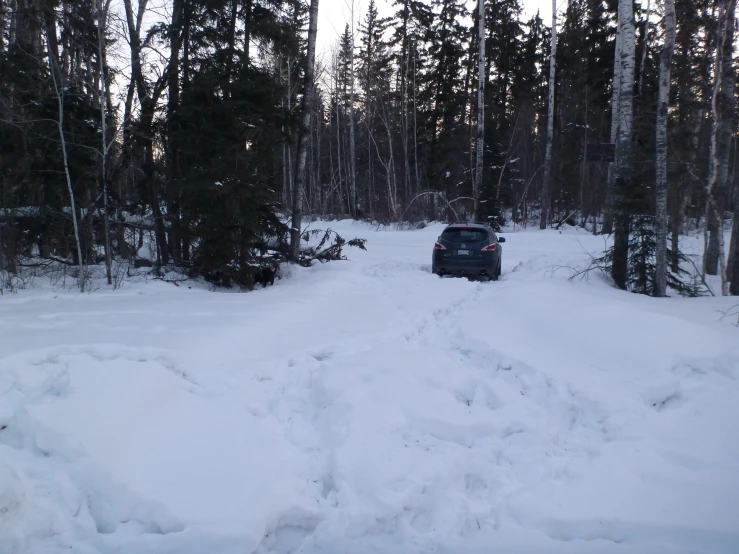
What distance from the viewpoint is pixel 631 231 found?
11.8 m

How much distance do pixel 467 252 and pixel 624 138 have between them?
475 cm

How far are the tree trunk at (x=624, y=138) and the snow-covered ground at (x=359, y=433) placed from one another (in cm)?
368

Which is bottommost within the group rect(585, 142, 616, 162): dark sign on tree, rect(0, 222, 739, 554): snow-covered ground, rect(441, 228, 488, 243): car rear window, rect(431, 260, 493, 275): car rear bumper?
rect(0, 222, 739, 554): snow-covered ground

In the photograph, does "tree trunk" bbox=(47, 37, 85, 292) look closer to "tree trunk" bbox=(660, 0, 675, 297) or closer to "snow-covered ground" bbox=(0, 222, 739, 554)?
"snow-covered ground" bbox=(0, 222, 739, 554)

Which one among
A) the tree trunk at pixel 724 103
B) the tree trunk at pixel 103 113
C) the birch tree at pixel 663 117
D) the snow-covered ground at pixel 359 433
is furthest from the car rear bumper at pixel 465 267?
the tree trunk at pixel 103 113

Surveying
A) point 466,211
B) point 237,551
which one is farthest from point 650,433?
point 466,211

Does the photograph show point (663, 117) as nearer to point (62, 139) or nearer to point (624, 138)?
point (624, 138)

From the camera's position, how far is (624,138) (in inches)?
452

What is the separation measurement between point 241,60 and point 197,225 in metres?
3.94

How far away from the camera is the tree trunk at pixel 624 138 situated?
10.8m

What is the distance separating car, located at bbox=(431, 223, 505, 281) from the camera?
14.2m

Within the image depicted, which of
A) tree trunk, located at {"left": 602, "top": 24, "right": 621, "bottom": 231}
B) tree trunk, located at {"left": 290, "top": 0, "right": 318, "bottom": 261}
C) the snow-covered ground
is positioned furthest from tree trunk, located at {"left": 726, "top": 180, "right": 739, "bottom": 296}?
tree trunk, located at {"left": 290, "top": 0, "right": 318, "bottom": 261}

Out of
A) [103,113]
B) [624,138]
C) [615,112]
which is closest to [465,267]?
[624,138]

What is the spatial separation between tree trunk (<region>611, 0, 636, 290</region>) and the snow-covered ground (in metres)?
3.68
